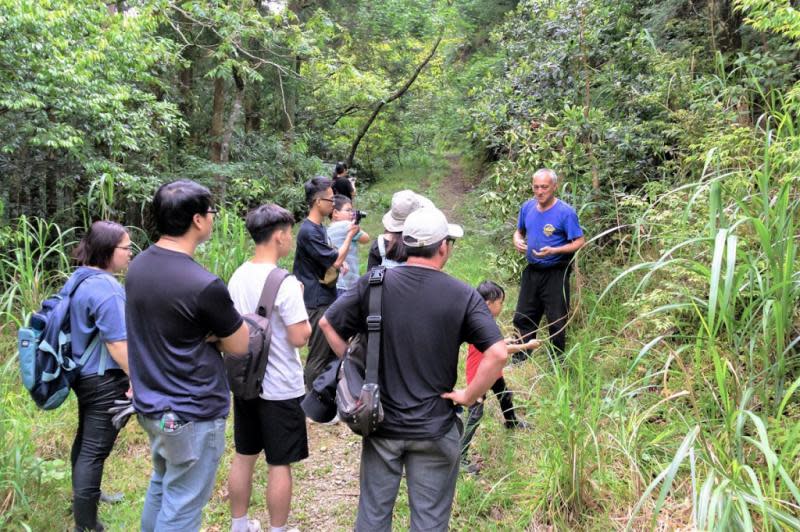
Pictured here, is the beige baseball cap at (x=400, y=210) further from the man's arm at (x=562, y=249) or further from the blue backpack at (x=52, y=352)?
the blue backpack at (x=52, y=352)

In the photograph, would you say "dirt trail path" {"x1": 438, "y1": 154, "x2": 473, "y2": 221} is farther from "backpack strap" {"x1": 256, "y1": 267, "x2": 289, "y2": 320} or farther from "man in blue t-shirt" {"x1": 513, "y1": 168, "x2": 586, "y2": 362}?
"backpack strap" {"x1": 256, "y1": 267, "x2": 289, "y2": 320}

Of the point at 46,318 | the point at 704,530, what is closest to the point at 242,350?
the point at 46,318

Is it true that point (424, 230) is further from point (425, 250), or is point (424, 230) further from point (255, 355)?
point (255, 355)

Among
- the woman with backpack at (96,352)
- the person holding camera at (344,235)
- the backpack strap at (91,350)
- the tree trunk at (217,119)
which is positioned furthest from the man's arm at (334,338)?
the tree trunk at (217,119)

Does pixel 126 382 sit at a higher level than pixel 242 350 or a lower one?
lower

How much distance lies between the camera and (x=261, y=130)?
1407 cm

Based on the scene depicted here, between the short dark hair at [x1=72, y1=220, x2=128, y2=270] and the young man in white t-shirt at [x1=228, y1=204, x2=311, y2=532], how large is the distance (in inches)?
26.4

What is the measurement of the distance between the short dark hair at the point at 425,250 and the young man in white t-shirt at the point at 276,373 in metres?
0.78

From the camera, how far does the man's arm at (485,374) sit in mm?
2188

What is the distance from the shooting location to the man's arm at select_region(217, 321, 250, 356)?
2.29 metres

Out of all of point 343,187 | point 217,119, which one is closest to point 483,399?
point 343,187

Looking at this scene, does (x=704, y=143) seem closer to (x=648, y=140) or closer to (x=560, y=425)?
(x=648, y=140)

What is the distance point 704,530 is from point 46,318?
308 cm

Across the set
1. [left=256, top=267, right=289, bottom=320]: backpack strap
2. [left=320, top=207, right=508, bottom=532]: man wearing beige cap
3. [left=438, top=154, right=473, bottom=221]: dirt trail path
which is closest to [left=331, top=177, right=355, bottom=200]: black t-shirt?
[left=256, top=267, right=289, bottom=320]: backpack strap
